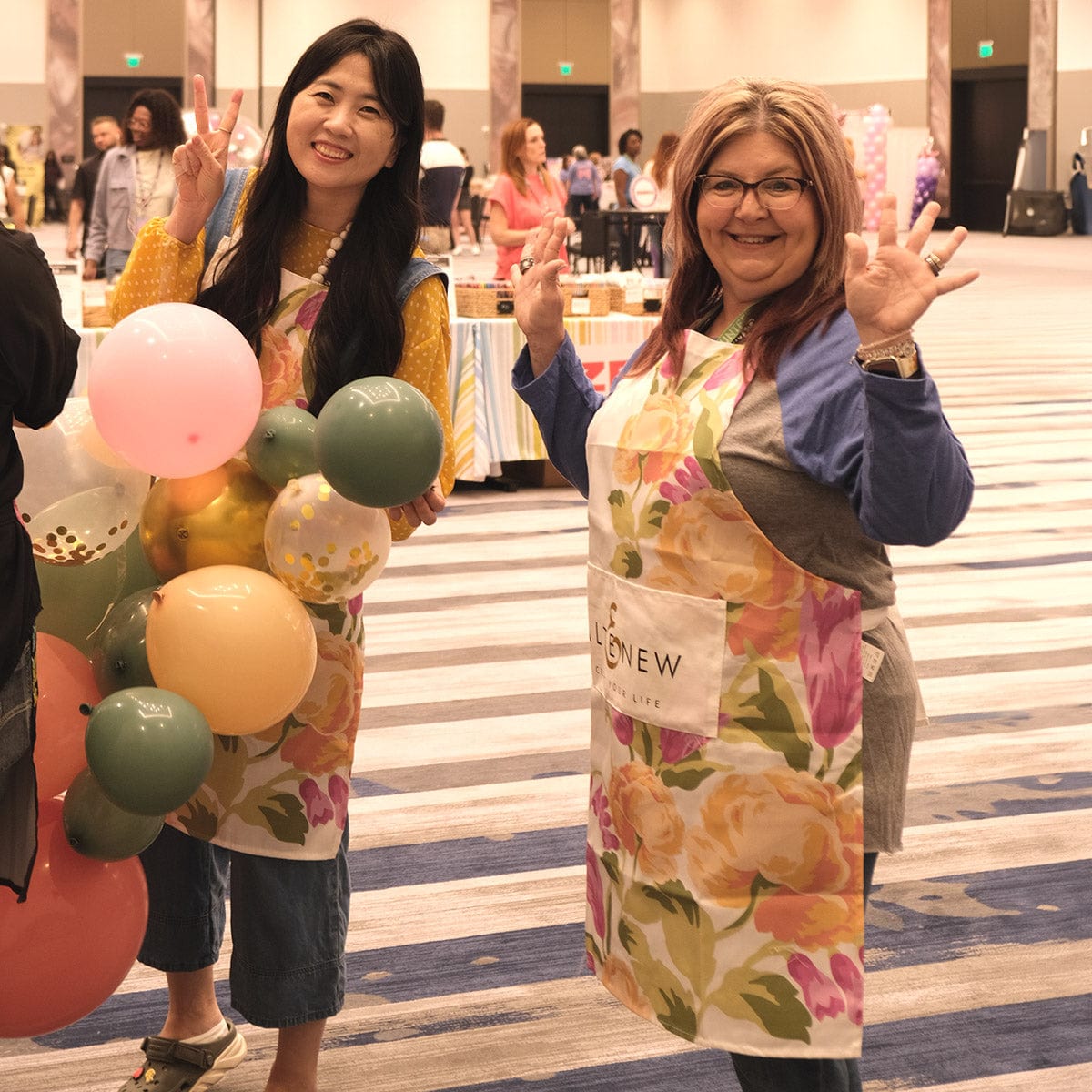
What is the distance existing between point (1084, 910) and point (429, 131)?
24.2ft

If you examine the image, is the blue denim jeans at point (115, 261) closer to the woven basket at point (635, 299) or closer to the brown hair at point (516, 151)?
the brown hair at point (516, 151)

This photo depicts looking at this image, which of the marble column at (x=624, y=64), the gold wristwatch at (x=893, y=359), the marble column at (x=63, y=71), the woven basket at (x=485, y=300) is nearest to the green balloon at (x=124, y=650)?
the gold wristwatch at (x=893, y=359)

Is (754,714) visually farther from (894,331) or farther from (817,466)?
(894,331)

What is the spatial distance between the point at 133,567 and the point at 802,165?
1077mm

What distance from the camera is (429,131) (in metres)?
9.71


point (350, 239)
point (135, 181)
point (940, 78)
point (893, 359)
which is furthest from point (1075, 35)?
point (893, 359)

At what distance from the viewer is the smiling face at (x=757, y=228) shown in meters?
1.89

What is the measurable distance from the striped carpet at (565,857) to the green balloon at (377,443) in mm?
1158

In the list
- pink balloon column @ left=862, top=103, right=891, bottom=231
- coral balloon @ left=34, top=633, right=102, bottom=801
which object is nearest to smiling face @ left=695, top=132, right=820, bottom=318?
coral balloon @ left=34, top=633, right=102, bottom=801

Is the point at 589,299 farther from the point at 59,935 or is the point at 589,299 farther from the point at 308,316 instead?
the point at 59,935

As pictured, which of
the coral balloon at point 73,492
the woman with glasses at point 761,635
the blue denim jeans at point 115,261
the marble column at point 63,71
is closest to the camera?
the woman with glasses at point 761,635

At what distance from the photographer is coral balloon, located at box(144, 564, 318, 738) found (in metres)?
2.07

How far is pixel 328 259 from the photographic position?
2.34m

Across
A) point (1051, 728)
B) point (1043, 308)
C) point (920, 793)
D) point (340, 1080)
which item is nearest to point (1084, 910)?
point (920, 793)
